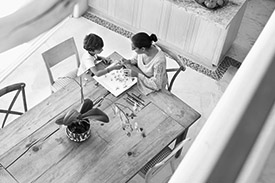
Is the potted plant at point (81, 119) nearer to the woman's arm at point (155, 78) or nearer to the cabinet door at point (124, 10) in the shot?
the woman's arm at point (155, 78)

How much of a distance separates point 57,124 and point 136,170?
64 cm

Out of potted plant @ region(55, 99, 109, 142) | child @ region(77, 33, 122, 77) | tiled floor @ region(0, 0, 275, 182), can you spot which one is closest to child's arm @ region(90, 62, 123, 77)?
child @ region(77, 33, 122, 77)

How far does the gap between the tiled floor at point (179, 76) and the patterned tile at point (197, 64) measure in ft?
0.15

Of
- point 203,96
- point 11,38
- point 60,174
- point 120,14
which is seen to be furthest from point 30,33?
point 120,14

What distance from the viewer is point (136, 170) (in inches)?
115

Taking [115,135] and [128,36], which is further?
[128,36]

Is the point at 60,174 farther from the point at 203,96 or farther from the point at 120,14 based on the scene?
the point at 120,14

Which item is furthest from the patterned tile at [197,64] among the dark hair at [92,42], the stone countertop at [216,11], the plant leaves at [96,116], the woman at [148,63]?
the plant leaves at [96,116]

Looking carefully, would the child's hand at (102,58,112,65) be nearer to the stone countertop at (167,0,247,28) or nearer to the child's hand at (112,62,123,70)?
the child's hand at (112,62,123,70)

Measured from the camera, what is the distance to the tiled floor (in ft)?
14.9

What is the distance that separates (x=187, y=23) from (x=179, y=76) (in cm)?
60

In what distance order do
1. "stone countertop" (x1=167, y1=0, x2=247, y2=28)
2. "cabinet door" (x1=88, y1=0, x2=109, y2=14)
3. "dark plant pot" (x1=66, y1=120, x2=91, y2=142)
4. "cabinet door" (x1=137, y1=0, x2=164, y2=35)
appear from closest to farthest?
"dark plant pot" (x1=66, y1=120, x2=91, y2=142)
"stone countertop" (x1=167, y1=0, x2=247, y2=28)
"cabinet door" (x1=137, y1=0, x2=164, y2=35)
"cabinet door" (x1=88, y1=0, x2=109, y2=14)

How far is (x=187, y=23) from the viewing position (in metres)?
4.68

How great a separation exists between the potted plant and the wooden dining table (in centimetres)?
8
